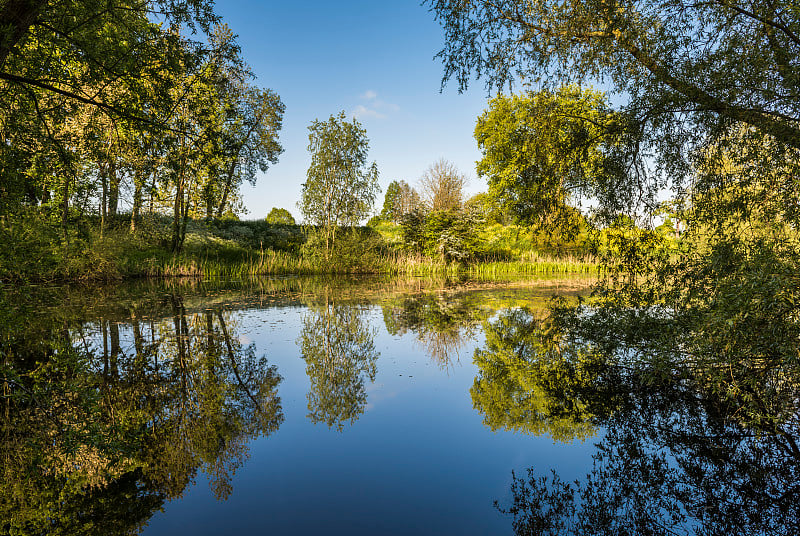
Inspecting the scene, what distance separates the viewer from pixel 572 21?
184 inches

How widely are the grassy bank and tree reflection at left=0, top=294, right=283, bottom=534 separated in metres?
6.23

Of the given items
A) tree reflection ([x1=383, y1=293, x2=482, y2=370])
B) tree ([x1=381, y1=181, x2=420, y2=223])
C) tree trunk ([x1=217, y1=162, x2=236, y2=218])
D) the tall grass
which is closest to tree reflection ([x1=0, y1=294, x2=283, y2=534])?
tree reflection ([x1=383, y1=293, x2=482, y2=370])

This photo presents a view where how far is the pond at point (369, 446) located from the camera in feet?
6.10

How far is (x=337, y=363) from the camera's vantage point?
4.52 meters

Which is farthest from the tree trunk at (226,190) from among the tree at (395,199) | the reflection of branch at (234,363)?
the tree at (395,199)

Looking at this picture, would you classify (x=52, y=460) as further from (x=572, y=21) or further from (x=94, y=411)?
(x=572, y=21)

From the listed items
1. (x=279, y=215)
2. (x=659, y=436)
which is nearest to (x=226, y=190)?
(x=279, y=215)

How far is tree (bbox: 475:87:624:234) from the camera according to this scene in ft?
15.1

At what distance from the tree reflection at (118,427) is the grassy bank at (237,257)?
6.23 meters

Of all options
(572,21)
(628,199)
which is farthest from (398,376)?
(572,21)

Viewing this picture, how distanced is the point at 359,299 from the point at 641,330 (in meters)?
6.64

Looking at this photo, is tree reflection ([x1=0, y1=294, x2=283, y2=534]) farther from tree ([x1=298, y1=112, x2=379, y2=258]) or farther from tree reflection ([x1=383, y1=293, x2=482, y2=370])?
tree ([x1=298, y1=112, x2=379, y2=258])

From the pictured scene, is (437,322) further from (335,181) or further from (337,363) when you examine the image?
(335,181)

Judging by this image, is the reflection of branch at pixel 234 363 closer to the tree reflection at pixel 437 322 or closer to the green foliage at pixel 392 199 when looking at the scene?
the tree reflection at pixel 437 322
